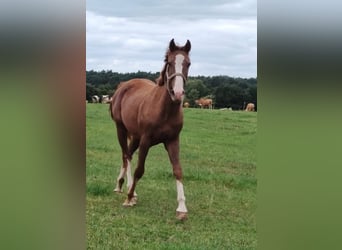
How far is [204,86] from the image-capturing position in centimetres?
279

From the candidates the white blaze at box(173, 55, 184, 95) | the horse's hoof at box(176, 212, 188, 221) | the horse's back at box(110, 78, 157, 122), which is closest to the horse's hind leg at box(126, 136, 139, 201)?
the horse's back at box(110, 78, 157, 122)

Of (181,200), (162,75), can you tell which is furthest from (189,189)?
(162,75)

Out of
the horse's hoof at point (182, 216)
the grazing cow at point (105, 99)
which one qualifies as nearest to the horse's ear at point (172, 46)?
the grazing cow at point (105, 99)

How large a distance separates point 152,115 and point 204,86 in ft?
1.03

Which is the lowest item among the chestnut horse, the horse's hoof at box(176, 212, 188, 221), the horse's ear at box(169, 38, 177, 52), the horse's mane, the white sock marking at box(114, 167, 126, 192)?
the horse's hoof at box(176, 212, 188, 221)

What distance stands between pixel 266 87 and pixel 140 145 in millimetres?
728

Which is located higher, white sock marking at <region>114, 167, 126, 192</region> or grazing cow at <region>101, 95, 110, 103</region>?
grazing cow at <region>101, 95, 110, 103</region>

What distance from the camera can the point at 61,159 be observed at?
110 inches

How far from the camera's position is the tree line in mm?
2736

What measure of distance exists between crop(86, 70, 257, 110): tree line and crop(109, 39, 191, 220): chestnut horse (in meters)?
0.05

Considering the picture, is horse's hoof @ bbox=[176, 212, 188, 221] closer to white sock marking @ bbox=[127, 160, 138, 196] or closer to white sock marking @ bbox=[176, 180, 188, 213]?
white sock marking @ bbox=[176, 180, 188, 213]

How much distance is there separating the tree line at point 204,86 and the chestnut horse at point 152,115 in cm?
5

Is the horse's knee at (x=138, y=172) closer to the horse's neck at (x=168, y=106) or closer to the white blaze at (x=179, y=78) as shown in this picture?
the horse's neck at (x=168, y=106)

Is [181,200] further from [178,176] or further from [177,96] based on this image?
[177,96]
